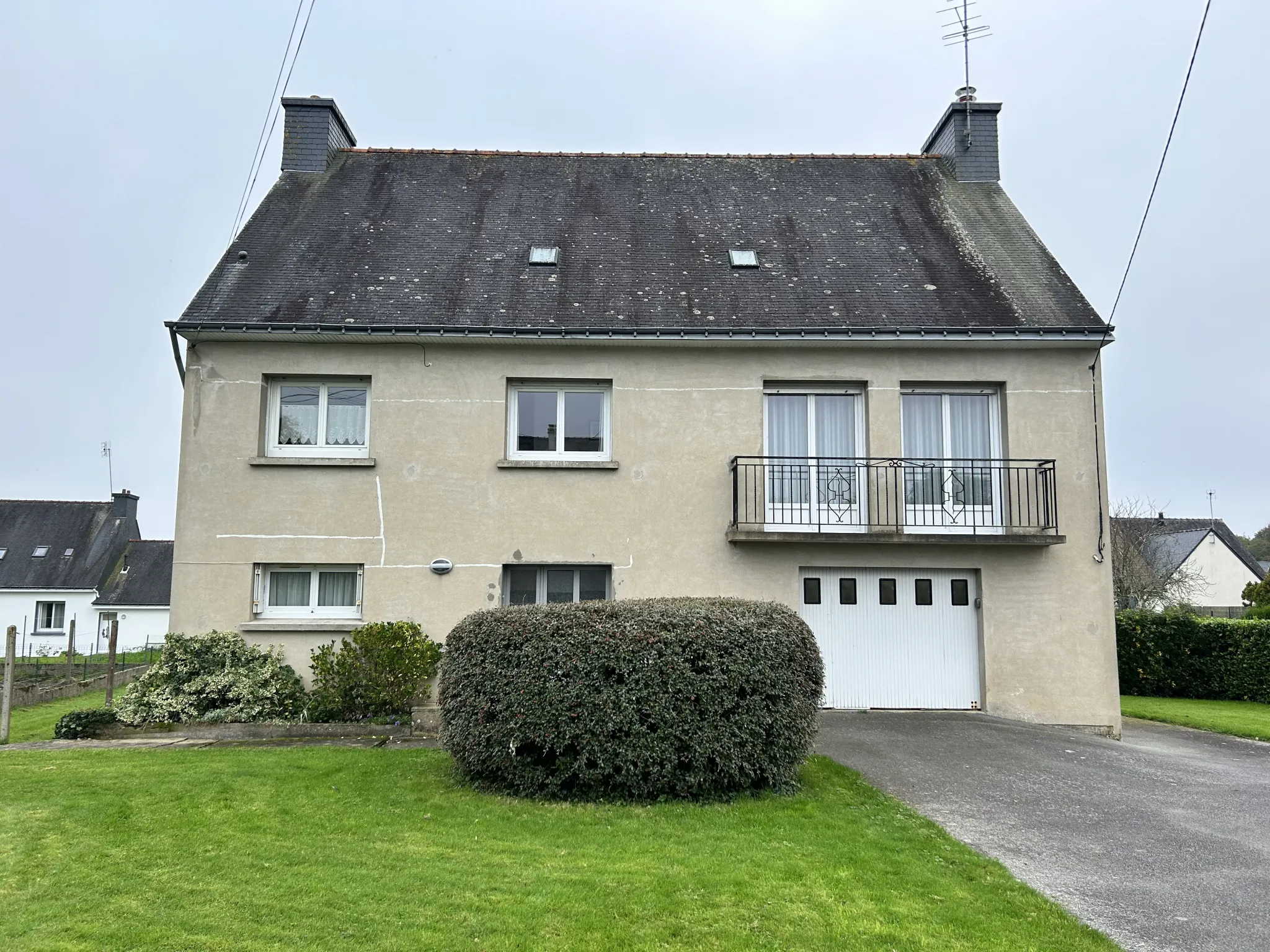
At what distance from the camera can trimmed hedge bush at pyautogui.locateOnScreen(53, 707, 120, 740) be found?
10367mm

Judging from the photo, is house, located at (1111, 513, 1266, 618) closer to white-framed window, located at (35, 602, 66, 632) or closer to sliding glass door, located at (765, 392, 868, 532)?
sliding glass door, located at (765, 392, 868, 532)

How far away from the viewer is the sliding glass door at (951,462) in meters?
11.9

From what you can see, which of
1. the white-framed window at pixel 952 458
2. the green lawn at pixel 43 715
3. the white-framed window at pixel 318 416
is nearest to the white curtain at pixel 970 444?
the white-framed window at pixel 952 458

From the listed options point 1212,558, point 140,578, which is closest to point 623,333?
point 140,578

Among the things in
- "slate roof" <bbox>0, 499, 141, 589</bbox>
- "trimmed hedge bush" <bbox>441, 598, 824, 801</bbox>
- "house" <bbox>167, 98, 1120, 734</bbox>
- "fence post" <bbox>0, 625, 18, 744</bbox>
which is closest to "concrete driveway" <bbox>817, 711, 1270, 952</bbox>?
"trimmed hedge bush" <bbox>441, 598, 824, 801</bbox>

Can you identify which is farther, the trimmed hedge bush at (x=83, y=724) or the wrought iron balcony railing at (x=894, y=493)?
the wrought iron balcony railing at (x=894, y=493)

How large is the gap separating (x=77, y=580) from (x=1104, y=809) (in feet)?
154

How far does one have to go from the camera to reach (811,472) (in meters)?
12.0

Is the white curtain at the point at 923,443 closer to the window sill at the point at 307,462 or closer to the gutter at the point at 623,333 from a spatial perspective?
the gutter at the point at 623,333

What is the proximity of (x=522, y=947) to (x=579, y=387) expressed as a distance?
28.5 feet

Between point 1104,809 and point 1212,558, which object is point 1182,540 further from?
point 1104,809

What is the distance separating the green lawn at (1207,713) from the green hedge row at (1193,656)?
30cm

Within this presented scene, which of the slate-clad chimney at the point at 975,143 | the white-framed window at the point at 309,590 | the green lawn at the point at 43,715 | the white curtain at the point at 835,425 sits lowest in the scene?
the green lawn at the point at 43,715

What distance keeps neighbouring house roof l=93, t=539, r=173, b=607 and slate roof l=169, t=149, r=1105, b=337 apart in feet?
113
